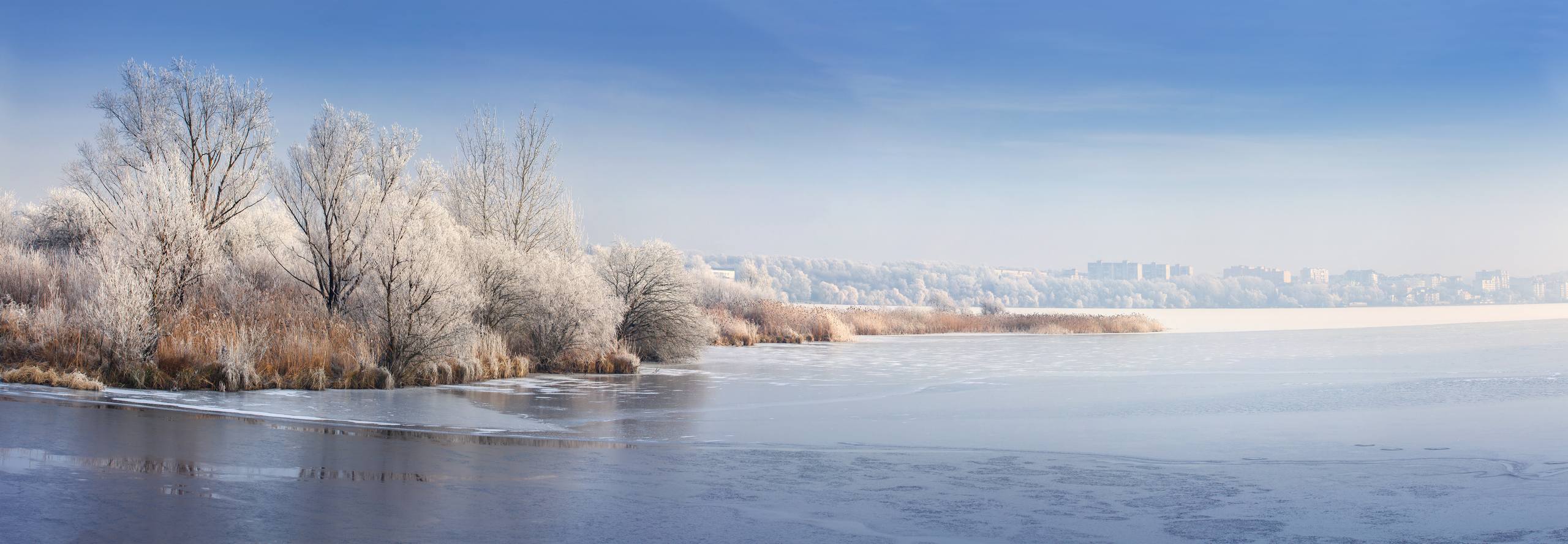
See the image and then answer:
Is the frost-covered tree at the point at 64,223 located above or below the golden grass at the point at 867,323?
above

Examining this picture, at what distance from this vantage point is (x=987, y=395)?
49.2 ft

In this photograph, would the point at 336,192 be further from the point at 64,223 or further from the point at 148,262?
the point at 64,223

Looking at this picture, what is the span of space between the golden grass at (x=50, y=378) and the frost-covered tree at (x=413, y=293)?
12.3 feet

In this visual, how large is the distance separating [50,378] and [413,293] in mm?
4601

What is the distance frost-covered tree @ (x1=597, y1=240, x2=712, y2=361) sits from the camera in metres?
22.1

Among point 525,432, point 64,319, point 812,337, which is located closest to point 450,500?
point 525,432

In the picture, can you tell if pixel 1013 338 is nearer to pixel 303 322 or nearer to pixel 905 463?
pixel 303 322

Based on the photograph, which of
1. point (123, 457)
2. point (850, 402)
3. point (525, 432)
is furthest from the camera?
point (850, 402)

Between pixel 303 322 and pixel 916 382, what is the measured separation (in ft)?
32.1

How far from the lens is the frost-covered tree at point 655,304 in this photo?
22078 millimetres

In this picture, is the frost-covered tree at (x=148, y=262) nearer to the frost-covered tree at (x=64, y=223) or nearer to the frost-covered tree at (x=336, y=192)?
the frost-covered tree at (x=336, y=192)

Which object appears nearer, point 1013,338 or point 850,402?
point 850,402

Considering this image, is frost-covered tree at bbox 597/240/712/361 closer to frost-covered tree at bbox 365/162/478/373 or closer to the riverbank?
the riverbank

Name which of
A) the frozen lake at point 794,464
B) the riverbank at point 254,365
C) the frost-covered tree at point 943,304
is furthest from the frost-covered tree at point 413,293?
the frost-covered tree at point 943,304
